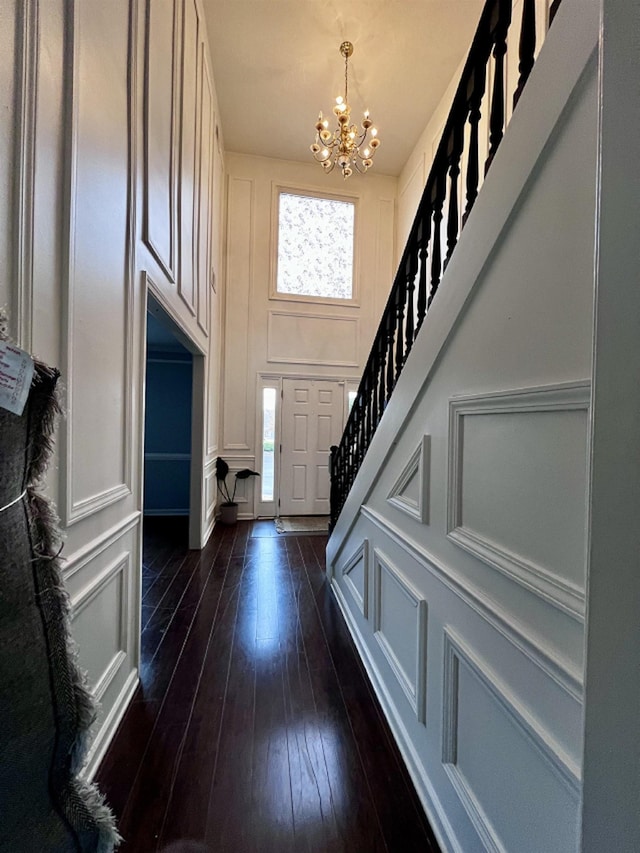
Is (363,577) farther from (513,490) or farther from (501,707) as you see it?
(513,490)

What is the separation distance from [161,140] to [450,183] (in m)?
1.66

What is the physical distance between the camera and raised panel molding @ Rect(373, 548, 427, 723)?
1272mm

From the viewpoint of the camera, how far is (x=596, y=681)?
47 centimetres

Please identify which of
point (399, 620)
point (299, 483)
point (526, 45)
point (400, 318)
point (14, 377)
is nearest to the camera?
point (14, 377)

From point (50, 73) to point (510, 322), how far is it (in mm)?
1461

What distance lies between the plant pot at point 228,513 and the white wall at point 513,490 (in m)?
3.55

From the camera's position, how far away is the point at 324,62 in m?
3.66

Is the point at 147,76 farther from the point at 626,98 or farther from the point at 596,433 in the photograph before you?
the point at 596,433

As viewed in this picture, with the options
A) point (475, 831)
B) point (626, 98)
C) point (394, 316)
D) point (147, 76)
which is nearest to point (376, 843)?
point (475, 831)

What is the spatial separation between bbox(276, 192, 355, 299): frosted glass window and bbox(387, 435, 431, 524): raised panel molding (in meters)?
4.22

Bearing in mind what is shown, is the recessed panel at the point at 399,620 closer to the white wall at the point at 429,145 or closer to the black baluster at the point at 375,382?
the black baluster at the point at 375,382

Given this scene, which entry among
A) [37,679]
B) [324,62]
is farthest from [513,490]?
[324,62]

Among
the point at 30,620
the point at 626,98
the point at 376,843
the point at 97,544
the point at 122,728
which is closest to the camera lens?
the point at 626,98

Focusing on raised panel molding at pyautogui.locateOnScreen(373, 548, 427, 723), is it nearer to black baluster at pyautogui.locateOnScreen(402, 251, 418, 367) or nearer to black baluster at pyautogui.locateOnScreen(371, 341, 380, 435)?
black baluster at pyautogui.locateOnScreen(371, 341, 380, 435)
